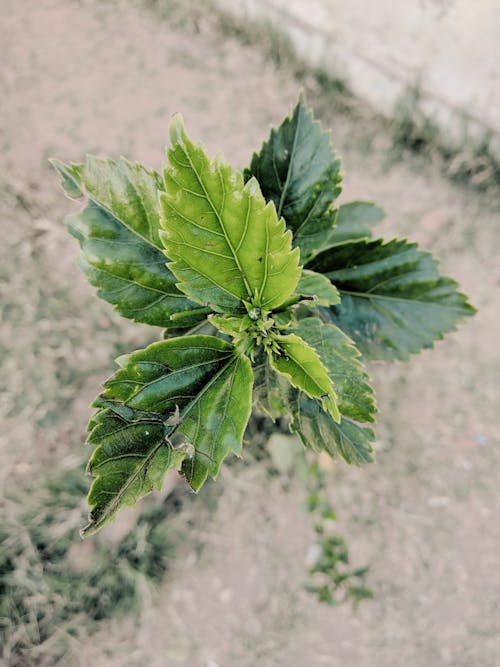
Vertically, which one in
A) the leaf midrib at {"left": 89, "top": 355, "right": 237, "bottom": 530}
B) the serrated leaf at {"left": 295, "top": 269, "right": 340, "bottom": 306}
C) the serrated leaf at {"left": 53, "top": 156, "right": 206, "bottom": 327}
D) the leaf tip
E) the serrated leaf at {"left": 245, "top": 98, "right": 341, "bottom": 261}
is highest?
the leaf tip

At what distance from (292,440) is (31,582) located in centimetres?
122

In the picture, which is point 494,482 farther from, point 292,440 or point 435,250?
point 435,250

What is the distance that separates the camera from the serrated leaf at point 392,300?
55.1 inches

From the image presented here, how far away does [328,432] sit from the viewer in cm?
121

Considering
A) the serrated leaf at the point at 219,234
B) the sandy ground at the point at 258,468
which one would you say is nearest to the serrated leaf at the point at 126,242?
the serrated leaf at the point at 219,234

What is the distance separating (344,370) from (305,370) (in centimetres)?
14

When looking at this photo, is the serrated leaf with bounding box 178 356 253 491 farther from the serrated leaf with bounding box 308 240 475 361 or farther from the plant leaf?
the plant leaf

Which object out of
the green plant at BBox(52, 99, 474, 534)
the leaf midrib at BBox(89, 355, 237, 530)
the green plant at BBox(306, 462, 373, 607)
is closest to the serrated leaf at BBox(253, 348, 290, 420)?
the green plant at BBox(52, 99, 474, 534)

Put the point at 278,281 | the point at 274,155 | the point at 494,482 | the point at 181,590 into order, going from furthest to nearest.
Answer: the point at 494,482 → the point at 181,590 → the point at 274,155 → the point at 278,281

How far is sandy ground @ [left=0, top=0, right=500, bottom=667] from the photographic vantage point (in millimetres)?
2363

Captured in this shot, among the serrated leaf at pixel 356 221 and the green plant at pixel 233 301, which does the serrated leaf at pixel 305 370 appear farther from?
the serrated leaf at pixel 356 221

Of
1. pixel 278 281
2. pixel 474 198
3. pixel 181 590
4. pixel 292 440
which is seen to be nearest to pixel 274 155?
pixel 278 281

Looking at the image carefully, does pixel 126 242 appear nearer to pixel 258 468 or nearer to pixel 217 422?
pixel 217 422

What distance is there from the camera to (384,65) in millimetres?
3436
